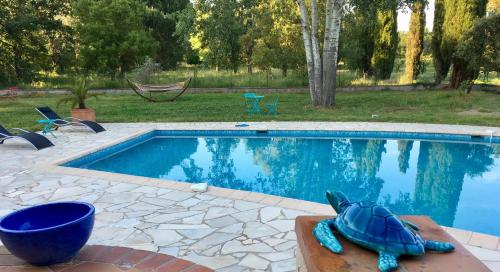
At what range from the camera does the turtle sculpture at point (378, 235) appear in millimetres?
Answer: 2287

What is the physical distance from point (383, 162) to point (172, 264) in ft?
18.9

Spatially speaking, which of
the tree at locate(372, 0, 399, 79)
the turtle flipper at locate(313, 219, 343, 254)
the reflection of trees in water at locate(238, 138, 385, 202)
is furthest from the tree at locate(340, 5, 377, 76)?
the turtle flipper at locate(313, 219, 343, 254)

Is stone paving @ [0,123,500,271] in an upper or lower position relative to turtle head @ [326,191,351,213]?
lower

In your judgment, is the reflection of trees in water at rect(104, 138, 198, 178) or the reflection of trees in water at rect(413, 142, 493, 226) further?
the reflection of trees in water at rect(104, 138, 198, 178)

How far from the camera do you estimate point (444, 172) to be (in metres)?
7.38

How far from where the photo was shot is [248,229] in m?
3.94

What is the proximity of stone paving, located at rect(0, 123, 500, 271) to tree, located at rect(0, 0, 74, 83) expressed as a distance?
14365 millimetres

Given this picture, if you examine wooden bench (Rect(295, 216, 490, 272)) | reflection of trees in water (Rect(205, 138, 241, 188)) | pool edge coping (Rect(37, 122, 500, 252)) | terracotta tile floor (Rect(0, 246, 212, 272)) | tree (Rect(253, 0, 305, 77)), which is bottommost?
reflection of trees in water (Rect(205, 138, 241, 188))

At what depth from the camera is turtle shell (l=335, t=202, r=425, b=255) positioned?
7.55ft

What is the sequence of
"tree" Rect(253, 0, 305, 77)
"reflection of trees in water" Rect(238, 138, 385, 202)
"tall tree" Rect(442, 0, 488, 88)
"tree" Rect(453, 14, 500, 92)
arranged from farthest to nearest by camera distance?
"tree" Rect(253, 0, 305, 77), "tall tree" Rect(442, 0, 488, 88), "tree" Rect(453, 14, 500, 92), "reflection of trees in water" Rect(238, 138, 385, 202)

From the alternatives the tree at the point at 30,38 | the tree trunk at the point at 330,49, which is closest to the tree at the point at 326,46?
the tree trunk at the point at 330,49

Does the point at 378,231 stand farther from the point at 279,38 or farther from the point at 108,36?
the point at 108,36

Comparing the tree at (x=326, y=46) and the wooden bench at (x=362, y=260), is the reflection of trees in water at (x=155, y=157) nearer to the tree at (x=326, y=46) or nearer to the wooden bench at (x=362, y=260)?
the tree at (x=326, y=46)

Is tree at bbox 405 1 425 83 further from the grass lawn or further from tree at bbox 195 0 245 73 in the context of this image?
tree at bbox 195 0 245 73
